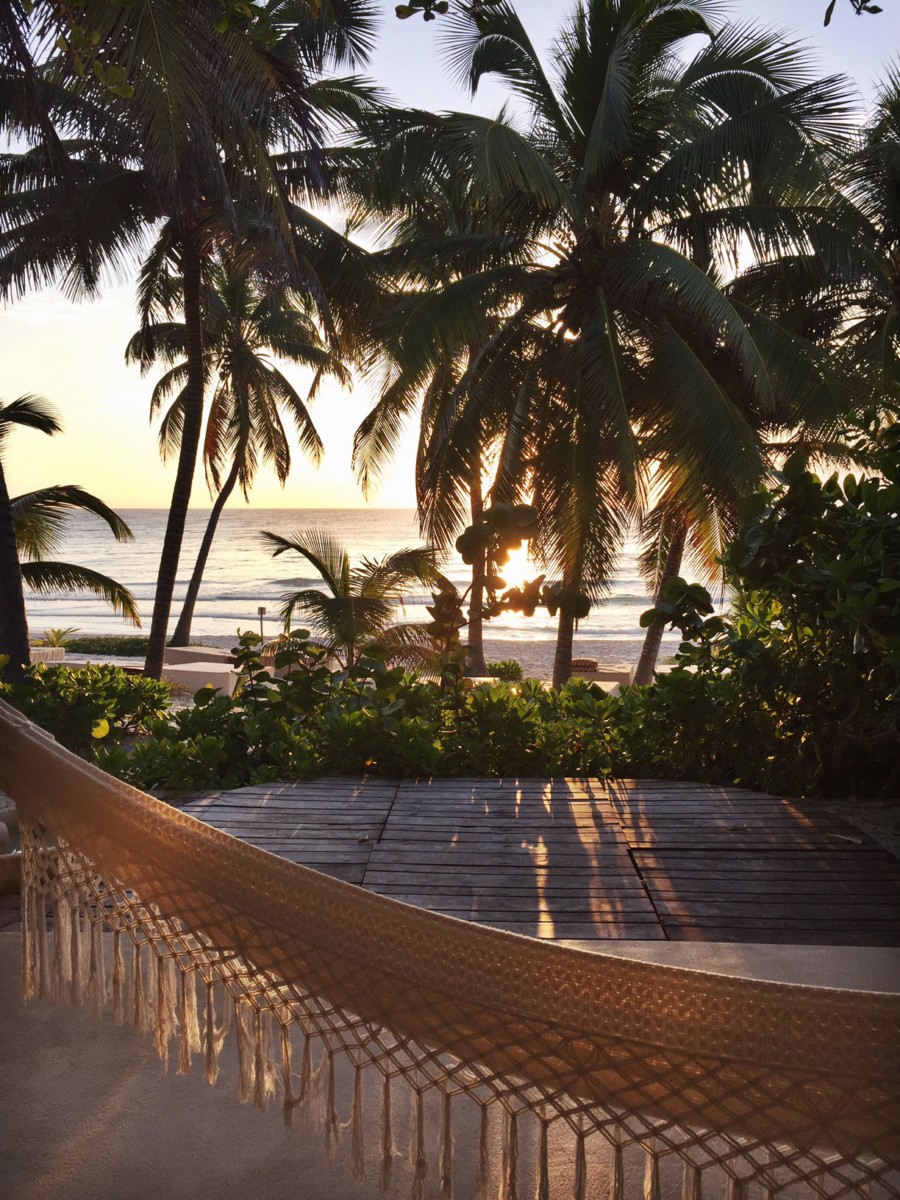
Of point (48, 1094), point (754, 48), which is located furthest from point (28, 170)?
point (48, 1094)

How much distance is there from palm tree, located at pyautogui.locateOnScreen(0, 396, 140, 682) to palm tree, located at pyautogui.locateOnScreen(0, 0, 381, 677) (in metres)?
0.69

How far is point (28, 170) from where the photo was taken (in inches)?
313

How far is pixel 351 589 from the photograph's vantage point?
747 cm

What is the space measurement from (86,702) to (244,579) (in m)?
34.7

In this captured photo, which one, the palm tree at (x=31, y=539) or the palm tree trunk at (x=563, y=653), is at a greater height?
the palm tree at (x=31, y=539)

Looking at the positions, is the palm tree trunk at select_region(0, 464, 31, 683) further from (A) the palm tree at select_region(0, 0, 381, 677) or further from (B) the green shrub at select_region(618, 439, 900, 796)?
(B) the green shrub at select_region(618, 439, 900, 796)

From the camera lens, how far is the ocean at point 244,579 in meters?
28.0

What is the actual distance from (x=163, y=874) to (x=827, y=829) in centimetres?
235

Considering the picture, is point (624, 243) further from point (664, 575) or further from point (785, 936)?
Result: point (785, 936)

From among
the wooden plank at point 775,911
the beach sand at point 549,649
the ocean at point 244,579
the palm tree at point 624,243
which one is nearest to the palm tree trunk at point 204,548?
the ocean at point 244,579

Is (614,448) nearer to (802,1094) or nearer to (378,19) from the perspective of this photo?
(378,19)

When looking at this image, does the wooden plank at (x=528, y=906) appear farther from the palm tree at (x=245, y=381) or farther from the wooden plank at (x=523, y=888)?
the palm tree at (x=245, y=381)

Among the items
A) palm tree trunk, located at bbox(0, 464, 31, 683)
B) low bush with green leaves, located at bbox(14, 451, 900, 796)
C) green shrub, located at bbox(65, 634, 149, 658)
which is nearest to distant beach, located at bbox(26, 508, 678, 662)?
green shrub, located at bbox(65, 634, 149, 658)

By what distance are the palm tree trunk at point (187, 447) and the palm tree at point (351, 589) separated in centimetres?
130
